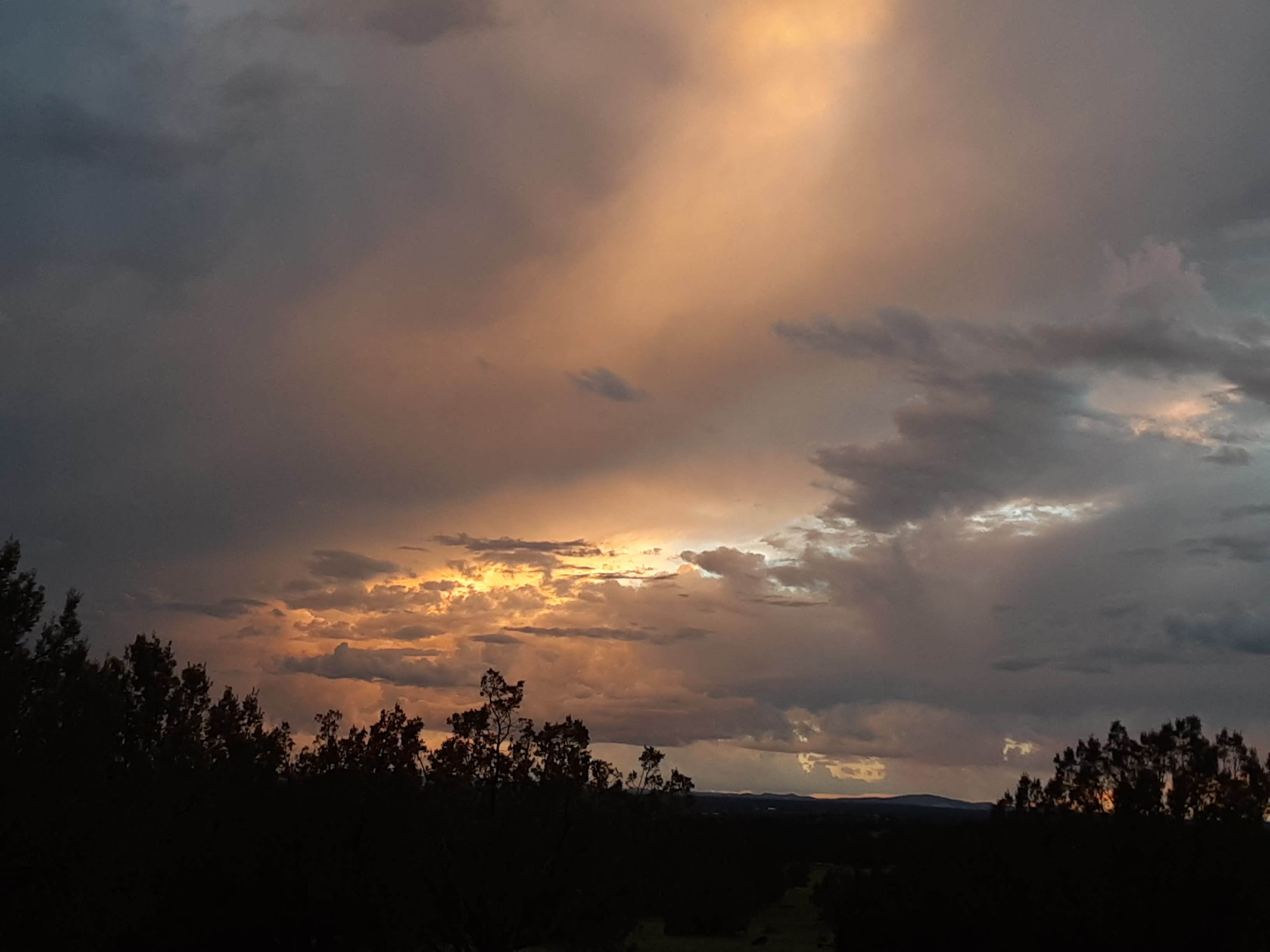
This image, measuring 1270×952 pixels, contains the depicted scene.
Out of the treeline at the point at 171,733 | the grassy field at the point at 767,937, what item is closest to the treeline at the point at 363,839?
the treeline at the point at 171,733

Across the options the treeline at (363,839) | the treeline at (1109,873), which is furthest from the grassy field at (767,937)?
the treeline at (363,839)

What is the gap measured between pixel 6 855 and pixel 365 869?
52.4 ft

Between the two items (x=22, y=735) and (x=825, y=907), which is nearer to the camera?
(x=22, y=735)

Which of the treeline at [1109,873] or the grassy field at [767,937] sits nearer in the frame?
the treeline at [1109,873]

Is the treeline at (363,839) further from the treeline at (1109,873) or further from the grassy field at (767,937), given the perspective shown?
the grassy field at (767,937)

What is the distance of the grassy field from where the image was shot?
8112 cm

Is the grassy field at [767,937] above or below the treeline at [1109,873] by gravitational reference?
below

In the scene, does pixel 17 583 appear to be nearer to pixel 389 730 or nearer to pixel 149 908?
pixel 149 908

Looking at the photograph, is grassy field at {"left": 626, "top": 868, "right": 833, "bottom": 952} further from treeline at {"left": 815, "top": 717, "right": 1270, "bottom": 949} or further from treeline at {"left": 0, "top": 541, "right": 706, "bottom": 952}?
treeline at {"left": 0, "top": 541, "right": 706, "bottom": 952}

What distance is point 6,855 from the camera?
92.4 ft

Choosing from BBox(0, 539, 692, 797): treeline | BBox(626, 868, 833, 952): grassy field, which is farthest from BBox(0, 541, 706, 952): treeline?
BBox(626, 868, 833, 952): grassy field

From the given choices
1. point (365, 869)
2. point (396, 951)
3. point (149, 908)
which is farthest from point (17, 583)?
point (396, 951)

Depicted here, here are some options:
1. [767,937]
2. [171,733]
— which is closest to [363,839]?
[171,733]

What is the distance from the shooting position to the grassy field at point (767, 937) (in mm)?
81125
